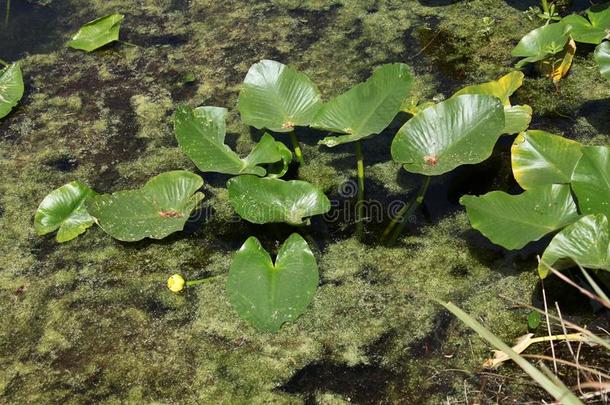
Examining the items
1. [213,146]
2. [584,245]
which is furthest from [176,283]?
[584,245]

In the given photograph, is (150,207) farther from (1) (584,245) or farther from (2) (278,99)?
(1) (584,245)

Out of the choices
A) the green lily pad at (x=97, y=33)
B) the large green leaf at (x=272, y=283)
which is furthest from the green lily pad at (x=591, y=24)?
the green lily pad at (x=97, y=33)

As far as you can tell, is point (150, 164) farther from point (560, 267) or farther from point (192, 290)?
point (560, 267)

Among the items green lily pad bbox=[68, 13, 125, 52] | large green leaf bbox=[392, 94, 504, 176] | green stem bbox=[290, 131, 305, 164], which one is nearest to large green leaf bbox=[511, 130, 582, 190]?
large green leaf bbox=[392, 94, 504, 176]

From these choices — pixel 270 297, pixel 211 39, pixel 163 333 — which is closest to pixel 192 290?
pixel 163 333

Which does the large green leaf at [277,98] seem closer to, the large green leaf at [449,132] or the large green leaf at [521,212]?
the large green leaf at [449,132]

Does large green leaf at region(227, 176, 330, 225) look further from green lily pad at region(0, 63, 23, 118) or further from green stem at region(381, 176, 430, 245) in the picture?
green lily pad at region(0, 63, 23, 118)

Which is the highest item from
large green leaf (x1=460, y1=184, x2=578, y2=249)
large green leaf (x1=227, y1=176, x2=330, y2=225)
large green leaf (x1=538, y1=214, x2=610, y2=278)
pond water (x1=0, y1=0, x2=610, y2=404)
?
large green leaf (x1=538, y1=214, x2=610, y2=278)
